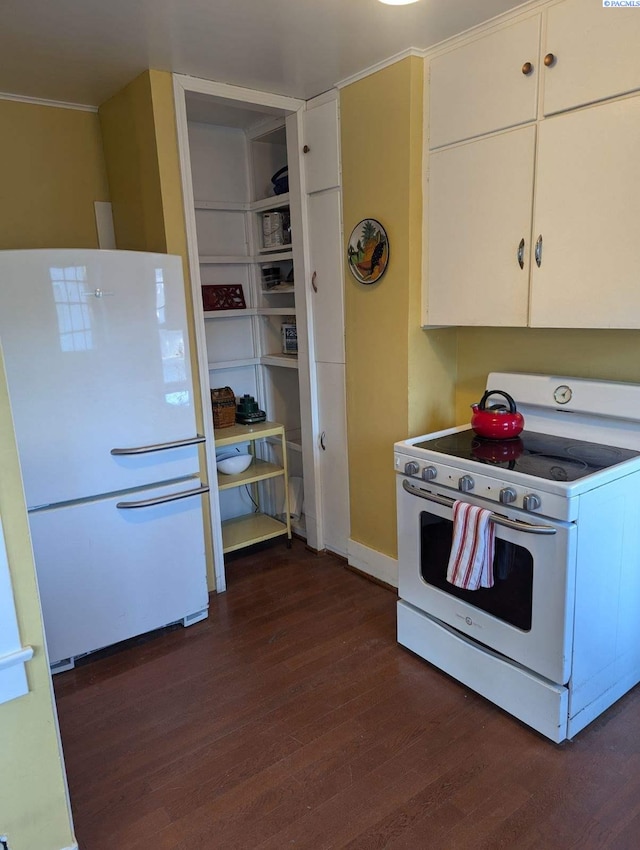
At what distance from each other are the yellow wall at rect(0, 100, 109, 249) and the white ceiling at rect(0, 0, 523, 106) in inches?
5.2

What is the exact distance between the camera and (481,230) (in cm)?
221

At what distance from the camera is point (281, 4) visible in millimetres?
1845

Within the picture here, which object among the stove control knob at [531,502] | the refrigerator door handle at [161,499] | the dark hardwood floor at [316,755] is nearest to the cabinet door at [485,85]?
the stove control knob at [531,502]

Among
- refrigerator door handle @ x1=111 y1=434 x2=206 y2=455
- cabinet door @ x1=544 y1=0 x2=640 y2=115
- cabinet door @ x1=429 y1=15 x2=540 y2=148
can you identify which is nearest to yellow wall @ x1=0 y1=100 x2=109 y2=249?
refrigerator door handle @ x1=111 y1=434 x2=206 y2=455

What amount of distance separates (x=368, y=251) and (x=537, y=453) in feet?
3.80

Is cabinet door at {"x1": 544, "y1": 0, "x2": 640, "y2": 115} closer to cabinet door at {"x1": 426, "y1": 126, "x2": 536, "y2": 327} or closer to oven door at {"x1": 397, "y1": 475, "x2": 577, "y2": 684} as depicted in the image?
cabinet door at {"x1": 426, "y1": 126, "x2": 536, "y2": 327}

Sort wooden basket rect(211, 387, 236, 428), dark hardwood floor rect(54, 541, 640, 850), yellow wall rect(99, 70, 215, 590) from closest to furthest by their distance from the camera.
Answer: dark hardwood floor rect(54, 541, 640, 850) < yellow wall rect(99, 70, 215, 590) < wooden basket rect(211, 387, 236, 428)

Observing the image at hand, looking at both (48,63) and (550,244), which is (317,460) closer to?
(550,244)

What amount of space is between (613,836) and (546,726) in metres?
0.34

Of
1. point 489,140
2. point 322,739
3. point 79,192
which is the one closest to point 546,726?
point 322,739

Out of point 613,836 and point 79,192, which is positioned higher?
point 79,192

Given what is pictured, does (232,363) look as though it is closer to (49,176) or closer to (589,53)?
(49,176)

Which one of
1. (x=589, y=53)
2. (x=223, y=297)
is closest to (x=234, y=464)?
(x=223, y=297)

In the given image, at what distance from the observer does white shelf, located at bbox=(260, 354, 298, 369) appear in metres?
3.21
